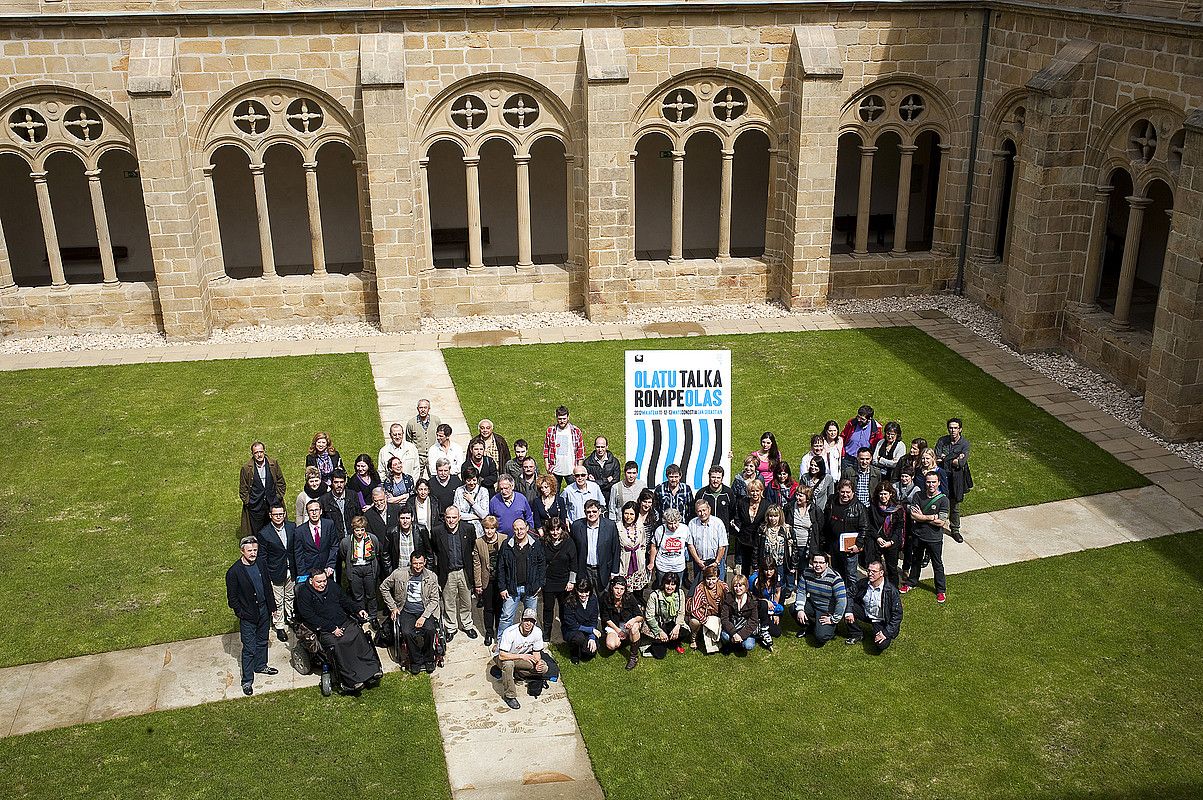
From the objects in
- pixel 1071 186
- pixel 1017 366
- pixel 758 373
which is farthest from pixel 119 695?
A: pixel 1071 186

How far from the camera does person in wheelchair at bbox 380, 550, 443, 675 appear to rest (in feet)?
38.1

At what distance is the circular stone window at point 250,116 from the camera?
809 inches

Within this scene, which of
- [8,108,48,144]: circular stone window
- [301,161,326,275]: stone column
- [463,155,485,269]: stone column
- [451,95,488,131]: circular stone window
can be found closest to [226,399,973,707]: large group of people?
[301,161,326,275]: stone column

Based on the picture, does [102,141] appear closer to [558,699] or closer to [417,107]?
[417,107]

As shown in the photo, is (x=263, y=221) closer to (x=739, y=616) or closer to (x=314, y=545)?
(x=314, y=545)

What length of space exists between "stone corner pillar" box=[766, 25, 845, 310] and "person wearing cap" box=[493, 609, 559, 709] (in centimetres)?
1231

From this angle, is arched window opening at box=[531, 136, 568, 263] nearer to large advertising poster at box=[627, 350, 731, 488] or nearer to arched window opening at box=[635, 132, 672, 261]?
arched window opening at box=[635, 132, 672, 261]

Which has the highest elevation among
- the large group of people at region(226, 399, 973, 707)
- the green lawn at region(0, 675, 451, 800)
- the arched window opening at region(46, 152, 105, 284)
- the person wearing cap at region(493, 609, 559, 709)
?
the arched window opening at region(46, 152, 105, 284)

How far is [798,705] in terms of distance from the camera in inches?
441

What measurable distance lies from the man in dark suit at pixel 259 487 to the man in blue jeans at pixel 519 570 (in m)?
3.03

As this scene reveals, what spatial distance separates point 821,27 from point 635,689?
46.2ft

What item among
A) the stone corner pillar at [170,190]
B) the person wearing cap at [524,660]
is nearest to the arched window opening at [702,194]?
the stone corner pillar at [170,190]

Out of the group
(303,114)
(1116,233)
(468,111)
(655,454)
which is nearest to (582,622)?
(655,454)

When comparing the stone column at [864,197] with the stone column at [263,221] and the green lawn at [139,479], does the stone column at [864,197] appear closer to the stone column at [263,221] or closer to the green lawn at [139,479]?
the green lawn at [139,479]
